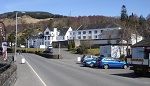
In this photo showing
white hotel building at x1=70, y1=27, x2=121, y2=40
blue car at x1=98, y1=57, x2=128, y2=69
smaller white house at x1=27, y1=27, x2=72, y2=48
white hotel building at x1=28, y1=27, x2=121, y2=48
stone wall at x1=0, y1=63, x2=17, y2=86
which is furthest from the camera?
smaller white house at x1=27, y1=27, x2=72, y2=48

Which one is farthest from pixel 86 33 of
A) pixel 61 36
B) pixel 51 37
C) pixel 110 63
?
pixel 110 63

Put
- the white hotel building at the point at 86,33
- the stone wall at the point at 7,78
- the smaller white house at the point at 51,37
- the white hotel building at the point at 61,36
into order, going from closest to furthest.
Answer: the stone wall at the point at 7,78
the white hotel building at the point at 86,33
the white hotel building at the point at 61,36
the smaller white house at the point at 51,37

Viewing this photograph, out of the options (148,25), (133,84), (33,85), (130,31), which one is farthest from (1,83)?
(148,25)

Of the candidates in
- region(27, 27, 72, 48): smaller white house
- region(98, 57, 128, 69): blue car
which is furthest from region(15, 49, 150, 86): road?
region(27, 27, 72, 48): smaller white house

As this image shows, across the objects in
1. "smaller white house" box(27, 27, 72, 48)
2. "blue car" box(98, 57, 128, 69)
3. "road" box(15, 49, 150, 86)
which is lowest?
"road" box(15, 49, 150, 86)

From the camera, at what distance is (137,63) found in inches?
1291

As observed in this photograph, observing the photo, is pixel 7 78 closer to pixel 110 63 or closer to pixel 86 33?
pixel 110 63

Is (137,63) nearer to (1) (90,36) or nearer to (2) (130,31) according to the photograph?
(2) (130,31)

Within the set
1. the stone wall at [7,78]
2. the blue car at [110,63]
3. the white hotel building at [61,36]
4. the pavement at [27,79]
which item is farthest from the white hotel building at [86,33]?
the stone wall at [7,78]

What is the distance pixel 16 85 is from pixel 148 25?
273 ft

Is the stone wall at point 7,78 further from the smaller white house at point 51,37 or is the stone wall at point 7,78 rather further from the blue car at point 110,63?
the smaller white house at point 51,37

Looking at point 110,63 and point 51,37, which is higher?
point 51,37

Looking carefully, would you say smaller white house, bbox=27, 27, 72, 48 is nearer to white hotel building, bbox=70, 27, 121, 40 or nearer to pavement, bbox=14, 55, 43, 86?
white hotel building, bbox=70, 27, 121, 40

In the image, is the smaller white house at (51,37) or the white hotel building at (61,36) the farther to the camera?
the smaller white house at (51,37)
